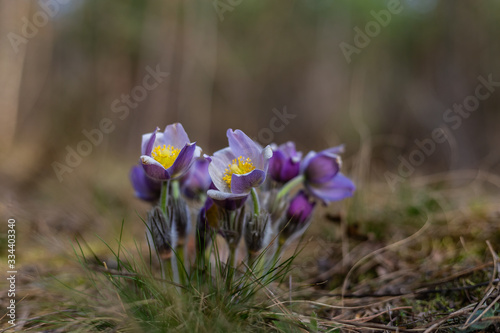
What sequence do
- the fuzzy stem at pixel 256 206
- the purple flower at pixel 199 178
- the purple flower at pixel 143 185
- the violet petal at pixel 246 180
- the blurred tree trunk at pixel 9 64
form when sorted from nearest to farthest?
the violet petal at pixel 246 180 → the fuzzy stem at pixel 256 206 → the purple flower at pixel 143 185 → the purple flower at pixel 199 178 → the blurred tree trunk at pixel 9 64

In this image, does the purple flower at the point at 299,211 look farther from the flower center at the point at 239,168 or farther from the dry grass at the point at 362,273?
the flower center at the point at 239,168

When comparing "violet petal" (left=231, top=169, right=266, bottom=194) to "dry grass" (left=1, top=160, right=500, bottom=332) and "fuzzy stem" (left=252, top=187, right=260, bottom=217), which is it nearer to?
"fuzzy stem" (left=252, top=187, right=260, bottom=217)

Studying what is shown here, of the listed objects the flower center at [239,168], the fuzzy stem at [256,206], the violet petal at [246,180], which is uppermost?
the flower center at [239,168]

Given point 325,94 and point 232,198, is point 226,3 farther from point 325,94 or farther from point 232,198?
point 232,198

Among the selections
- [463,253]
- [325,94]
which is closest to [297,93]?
[325,94]

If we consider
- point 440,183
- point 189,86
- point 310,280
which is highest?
point 189,86

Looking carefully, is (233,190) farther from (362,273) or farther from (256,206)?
(362,273)

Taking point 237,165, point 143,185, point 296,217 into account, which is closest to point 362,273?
point 296,217

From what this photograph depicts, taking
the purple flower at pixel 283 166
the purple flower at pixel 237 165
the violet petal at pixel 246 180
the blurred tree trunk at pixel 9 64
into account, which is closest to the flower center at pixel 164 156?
the purple flower at pixel 237 165

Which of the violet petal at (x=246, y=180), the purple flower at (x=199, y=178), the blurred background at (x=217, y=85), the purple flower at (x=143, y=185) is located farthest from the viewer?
the blurred background at (x=217, y=85)
